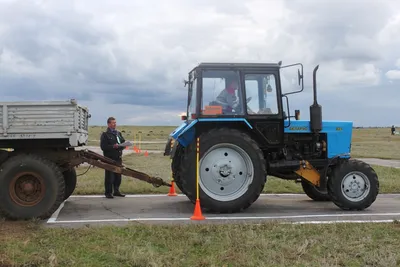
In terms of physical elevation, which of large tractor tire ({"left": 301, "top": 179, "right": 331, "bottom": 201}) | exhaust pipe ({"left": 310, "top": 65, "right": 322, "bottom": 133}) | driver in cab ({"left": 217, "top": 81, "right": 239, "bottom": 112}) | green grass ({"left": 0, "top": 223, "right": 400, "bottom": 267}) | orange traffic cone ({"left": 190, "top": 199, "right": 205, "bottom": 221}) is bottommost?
green grass ({"left": 0, "top": 223, "right": 400, "bottom": 267})

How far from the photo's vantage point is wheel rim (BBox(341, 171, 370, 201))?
876 centimetres

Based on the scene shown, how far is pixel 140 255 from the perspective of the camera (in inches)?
204

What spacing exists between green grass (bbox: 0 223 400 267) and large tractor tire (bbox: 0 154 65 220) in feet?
2.16

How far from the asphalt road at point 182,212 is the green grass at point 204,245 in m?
0.92

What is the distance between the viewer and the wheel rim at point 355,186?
8.76 meters

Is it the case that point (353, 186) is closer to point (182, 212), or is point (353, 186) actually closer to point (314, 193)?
point (314, 193)

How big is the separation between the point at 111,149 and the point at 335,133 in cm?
492

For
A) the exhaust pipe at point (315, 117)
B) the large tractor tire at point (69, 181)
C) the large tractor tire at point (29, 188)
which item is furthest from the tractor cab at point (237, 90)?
the large tractor tire at point (69, 181)

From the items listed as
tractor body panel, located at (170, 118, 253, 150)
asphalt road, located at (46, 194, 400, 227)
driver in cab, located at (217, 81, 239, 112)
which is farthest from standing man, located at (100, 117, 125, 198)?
driver in cab, located at (217, 81, 239, 112)

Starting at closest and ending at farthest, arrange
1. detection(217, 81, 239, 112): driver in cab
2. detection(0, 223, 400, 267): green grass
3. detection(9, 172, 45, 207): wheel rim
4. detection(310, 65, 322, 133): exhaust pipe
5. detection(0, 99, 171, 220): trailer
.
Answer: detection(0, 223, 400, 267): green grass
detection(0, 99, 171, 220): trailer
detection(9, 172, 45, 207): wheel rim
detection(217, 81, 239, 112): driver in cab
detection(310, 65, 322, 133): exhaust pipe

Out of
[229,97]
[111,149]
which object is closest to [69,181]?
[111,149]

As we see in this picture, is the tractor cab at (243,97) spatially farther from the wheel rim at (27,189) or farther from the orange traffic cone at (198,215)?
the wheel rim at (27,189)

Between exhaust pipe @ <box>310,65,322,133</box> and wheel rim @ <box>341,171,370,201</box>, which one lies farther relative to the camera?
exhaust pipe @ <box>310,65,322,133</box>

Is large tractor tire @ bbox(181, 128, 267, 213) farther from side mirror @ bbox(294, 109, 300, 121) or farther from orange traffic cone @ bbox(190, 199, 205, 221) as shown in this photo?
side mirror @ bbox(294, 109, 300, 121)
